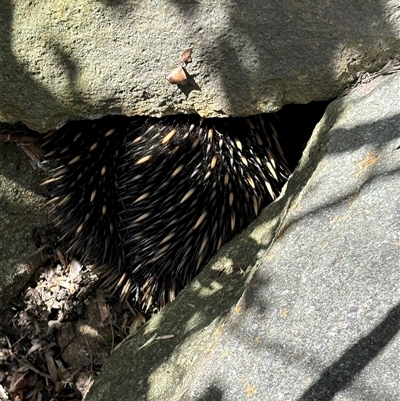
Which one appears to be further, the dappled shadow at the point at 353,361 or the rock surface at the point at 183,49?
the rock surface at the point at 183,49

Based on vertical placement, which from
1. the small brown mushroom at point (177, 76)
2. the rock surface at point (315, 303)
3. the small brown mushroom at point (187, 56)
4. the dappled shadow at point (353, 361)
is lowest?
the dappled shadow at point (353, 361)

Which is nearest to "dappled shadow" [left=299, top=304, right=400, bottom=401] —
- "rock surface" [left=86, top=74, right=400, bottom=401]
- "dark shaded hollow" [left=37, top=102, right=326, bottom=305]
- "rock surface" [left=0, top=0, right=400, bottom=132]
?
"rock surface" [left=86, top=74, right=400, bottom=401]

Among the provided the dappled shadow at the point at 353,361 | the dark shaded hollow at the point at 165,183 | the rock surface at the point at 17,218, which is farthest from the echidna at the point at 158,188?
the dappled shadow at the point at 353,361

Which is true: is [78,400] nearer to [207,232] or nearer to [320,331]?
[207,232]

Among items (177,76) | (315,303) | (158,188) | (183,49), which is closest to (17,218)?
(158,188)

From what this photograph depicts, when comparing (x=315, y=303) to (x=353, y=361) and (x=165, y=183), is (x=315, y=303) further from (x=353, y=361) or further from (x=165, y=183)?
(x=165, y=183)

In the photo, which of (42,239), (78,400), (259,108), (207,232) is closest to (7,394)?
(78,400)

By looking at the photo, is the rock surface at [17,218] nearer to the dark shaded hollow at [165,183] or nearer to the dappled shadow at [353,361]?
the dark shaded hollow at [165,183]
